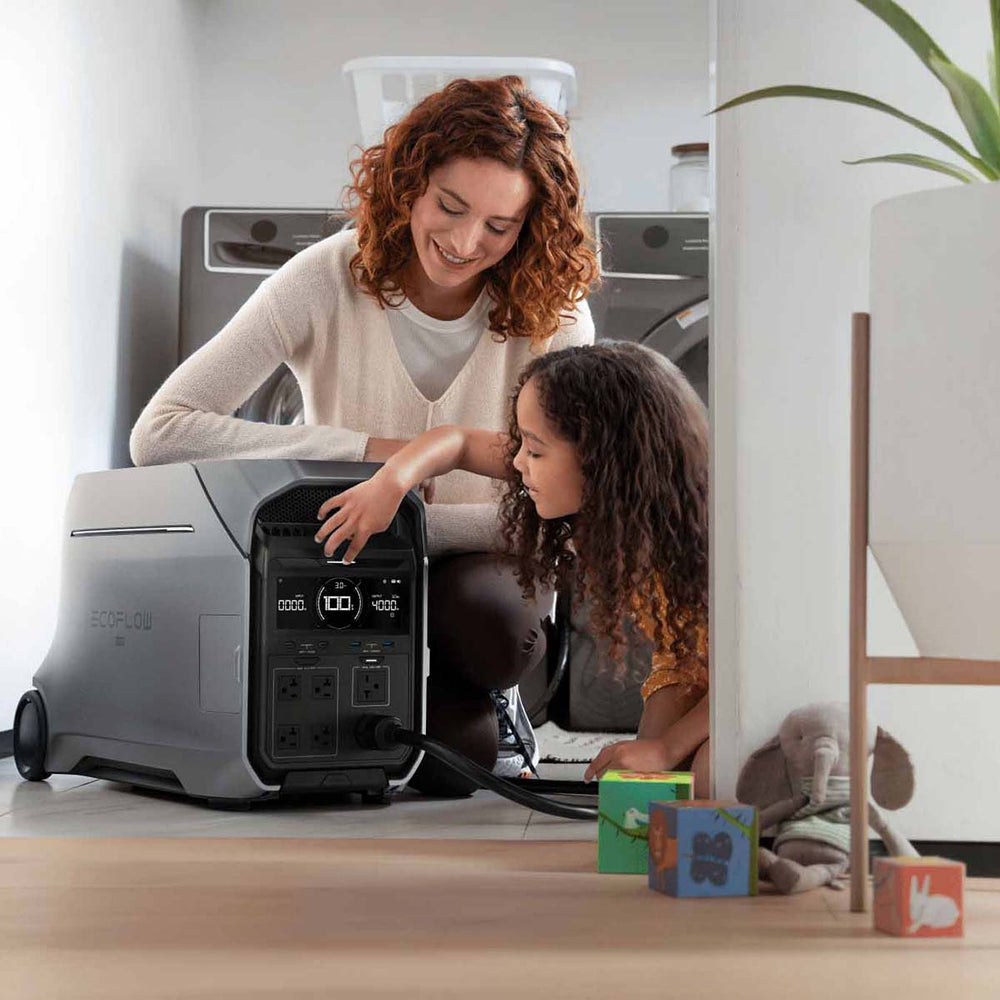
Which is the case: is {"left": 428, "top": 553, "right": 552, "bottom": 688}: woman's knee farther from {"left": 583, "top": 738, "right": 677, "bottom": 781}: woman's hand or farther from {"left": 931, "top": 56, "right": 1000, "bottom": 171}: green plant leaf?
{"left": 931, "top": 56, "right": 1000, "bottom": 171}: green plant leaf

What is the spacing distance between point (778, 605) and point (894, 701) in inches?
4.6

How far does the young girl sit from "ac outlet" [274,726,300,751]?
0.18 meters

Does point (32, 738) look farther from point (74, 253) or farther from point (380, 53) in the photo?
point (380, 53)

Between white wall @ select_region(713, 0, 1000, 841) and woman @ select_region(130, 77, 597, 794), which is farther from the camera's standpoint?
woman @ select_region(130, 77, 597, 794)

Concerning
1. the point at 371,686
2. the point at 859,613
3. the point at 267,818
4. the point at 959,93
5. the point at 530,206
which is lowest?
the point at 267,818

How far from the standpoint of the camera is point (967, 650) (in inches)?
35.4

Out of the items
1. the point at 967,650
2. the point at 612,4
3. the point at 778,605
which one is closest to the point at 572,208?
the point at 778,605

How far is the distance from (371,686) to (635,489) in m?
0.34

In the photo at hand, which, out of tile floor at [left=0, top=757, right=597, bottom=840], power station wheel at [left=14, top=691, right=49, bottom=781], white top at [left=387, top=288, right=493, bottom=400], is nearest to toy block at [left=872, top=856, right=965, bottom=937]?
tile floor at [left=0, top=757, right=597, bottom=840]

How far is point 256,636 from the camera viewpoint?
1391 mm

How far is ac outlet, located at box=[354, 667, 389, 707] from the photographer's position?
1441 millimetres

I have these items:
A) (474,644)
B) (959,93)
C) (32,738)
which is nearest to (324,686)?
(474,644)

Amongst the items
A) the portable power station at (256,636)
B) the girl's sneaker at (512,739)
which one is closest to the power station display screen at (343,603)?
the portable power station at (256,636)

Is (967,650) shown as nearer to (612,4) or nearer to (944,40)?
(944,40)
